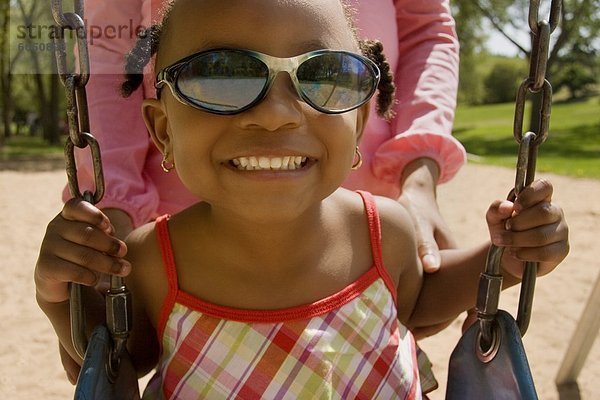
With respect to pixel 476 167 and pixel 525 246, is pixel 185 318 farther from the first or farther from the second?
pixel 476 167

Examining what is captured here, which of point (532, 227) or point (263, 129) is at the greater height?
point (263, 129)

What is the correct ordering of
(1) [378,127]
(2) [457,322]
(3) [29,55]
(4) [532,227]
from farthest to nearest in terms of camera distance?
(3) [29,55], (2) [457,322], (1) [378,127], (4) [532,227]

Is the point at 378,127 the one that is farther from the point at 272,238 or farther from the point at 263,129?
the point at 263,129

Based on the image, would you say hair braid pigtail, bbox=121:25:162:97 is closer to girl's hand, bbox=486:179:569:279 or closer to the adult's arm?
the adult's arm

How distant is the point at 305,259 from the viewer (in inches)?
51.6

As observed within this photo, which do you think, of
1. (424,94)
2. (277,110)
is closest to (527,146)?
(277,110)

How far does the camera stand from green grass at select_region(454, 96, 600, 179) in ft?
34.2

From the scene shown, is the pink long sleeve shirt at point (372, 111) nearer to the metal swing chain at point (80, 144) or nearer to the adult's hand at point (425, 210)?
the adult's hand at point (425, 210)

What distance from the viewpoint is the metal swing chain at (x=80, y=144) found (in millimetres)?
1036

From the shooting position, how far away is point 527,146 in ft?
3.62

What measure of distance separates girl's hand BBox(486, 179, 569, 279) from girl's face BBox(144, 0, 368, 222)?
0.30 metres

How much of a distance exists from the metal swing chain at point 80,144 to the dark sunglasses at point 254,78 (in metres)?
0.15

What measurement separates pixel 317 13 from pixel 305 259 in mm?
457

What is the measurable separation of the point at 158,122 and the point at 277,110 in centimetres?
32
